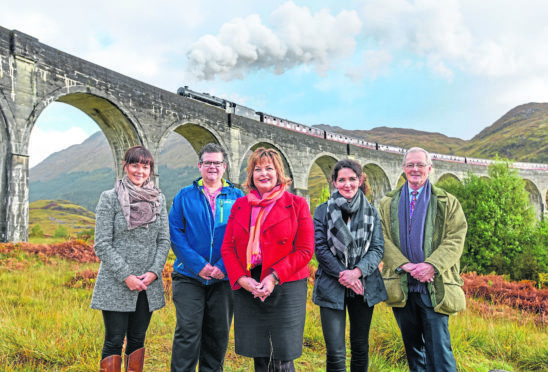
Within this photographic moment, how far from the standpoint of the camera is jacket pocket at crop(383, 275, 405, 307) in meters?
Result: 2.78

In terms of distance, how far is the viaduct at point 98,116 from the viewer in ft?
31.1

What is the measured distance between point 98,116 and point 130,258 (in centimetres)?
1187

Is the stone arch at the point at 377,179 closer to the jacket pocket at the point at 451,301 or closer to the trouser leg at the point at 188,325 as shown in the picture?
the jacket pocket at the point at 451,301

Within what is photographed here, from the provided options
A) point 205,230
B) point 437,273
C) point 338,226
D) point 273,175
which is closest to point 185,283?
point 205,230

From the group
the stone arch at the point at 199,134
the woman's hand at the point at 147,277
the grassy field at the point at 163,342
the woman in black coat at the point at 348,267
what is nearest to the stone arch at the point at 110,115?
the stone arch at the point at 199,134

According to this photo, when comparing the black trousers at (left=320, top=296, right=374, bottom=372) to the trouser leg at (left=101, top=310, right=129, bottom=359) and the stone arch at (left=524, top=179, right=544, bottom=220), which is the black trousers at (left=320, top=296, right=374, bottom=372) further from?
the stone arch at (left=524, top=179, right=544, bottom=220)

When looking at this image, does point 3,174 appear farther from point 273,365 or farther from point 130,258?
point 273,365

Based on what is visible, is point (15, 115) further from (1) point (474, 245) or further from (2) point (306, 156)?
(1) point (474, 245)

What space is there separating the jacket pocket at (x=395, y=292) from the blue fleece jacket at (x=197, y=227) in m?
1.41

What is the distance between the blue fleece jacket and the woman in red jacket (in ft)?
0.98

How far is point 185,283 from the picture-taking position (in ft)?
9.02

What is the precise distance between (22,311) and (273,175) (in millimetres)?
4449

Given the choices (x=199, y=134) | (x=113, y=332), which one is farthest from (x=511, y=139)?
(x=113, y=332)

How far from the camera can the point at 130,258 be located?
104 inches
